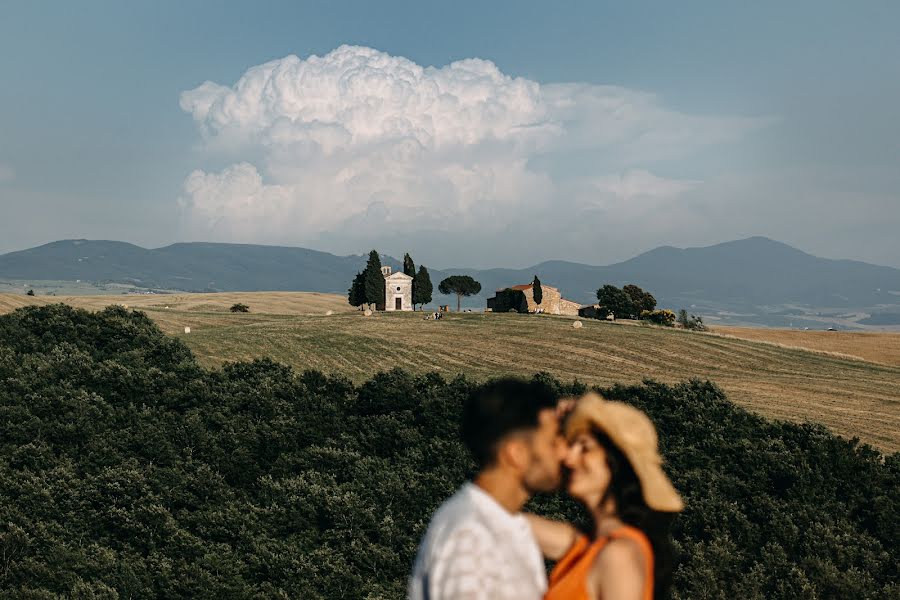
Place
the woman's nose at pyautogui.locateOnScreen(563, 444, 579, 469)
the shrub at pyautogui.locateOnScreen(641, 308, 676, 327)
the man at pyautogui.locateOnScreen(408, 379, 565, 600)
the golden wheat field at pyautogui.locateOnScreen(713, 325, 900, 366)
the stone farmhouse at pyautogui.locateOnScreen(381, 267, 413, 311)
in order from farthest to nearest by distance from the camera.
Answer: the stone farmhouse at pyautogui.locateOnScreen(381, 267, 413, 311) → the shrub at pyautogui.locateOnScreen(641, 308, 676, 327) → the golden wheat field at pyautogui.locateOnScreen(713, 325, 900, 366) → the woman's nose at pyautogui.locateOnScreen(563, 444, 579, 469) → the man at pyautogui.locateOnScreen(408, 379, 565, 600)

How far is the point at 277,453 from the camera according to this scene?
36125 mm

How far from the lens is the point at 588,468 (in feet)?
14.4

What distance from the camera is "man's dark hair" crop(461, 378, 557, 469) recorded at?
13.8 feet

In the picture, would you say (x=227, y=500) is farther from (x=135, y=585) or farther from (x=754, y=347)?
(x=754, y=347)

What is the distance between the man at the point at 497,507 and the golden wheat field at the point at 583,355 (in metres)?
49.0

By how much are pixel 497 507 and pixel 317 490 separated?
27305mm

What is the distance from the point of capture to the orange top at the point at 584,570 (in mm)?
4031

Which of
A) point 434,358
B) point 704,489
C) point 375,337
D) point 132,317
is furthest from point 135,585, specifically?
point 375,337

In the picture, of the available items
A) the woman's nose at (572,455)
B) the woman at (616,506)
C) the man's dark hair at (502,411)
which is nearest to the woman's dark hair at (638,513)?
the woman at (616,506)

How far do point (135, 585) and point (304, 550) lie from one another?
5.65m

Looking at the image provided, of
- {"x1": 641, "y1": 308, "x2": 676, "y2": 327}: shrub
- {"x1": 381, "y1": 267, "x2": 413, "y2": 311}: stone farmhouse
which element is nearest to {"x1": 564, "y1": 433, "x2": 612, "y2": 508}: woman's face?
{"x1": 641, "y1": 308, "x2": 676, "y2": 327}: shrub

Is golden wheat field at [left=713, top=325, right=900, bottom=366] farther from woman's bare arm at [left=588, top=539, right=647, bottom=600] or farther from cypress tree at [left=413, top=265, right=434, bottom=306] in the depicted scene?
woman's bare arm at [left=588, top=539, right=647, bottom=600]

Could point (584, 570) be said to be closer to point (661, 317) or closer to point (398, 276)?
point (661, 317)

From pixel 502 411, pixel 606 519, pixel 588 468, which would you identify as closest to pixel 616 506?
pixel 606 519
